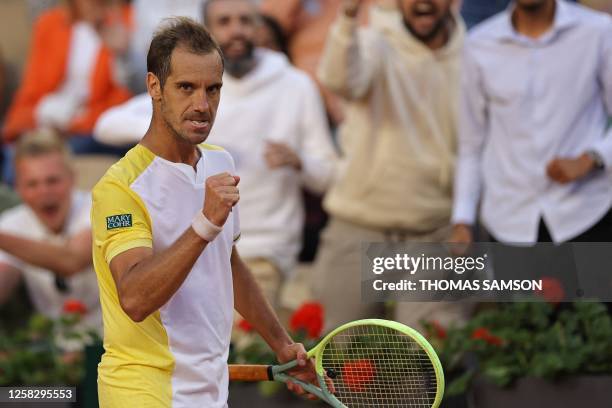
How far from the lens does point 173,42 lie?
10.9 ft

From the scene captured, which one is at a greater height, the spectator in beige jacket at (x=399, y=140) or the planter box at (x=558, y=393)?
the spectator in beige jacket at (x=399, y=140)

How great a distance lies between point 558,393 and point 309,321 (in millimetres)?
1127

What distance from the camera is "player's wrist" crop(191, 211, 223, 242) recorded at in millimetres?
3125

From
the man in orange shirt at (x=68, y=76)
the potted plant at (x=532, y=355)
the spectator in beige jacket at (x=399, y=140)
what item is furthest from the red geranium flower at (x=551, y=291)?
the man in orange shirt at (x=68, y=76)

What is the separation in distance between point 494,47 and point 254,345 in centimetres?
173

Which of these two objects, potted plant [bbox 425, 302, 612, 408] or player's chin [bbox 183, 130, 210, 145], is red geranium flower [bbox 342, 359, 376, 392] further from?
potted plant [bbox 425, 302, 612, 408]

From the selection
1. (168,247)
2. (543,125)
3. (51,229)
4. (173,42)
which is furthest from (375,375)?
(51,229)

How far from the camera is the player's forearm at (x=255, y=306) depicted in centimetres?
376

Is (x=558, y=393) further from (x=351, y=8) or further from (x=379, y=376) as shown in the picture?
(x=351, y=8)

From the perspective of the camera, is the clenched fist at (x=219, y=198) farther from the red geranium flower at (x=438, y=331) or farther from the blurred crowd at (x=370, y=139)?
the blurred crowd at (x=370, y=139)

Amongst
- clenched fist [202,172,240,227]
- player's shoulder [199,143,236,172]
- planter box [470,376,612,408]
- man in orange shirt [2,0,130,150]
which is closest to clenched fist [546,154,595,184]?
planter box [470,376,612,408]

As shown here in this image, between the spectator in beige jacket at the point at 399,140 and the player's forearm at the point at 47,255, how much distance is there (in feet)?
4.12

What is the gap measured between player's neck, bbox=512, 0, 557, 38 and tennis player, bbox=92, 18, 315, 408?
271cm

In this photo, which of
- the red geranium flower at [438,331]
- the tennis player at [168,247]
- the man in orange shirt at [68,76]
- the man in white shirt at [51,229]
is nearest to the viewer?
the tennis player at [168,247]
